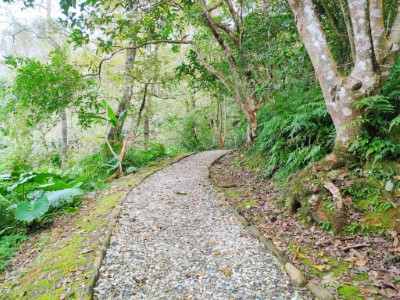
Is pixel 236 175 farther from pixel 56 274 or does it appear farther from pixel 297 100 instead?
pixel 56 274

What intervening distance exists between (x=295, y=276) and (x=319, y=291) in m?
0.26

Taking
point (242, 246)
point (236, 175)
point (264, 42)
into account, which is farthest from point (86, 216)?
point (264, 42)

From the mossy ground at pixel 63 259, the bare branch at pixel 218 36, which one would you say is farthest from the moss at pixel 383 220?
the bare branch at pixel 218 36

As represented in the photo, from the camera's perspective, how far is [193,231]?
3609mm

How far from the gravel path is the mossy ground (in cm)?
23

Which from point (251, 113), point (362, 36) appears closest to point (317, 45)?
point (362, 36)

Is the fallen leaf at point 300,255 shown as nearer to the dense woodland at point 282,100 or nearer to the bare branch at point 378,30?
the dense woodland at point 282,100

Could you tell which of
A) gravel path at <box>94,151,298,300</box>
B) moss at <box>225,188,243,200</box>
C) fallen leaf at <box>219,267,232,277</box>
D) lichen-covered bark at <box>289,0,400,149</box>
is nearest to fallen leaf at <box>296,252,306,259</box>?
gravel path at <box>94,151,298,300</box>

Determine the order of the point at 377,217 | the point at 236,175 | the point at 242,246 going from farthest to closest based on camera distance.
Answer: the point at 236,175 → the point at 242,246 → the point at 377,217

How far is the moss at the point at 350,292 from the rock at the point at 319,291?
0.12 meters

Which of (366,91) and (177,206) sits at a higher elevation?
(366,91)

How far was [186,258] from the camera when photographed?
2932 millimetres

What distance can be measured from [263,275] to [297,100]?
12.8 ft

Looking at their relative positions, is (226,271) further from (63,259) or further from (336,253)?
(63,259)
